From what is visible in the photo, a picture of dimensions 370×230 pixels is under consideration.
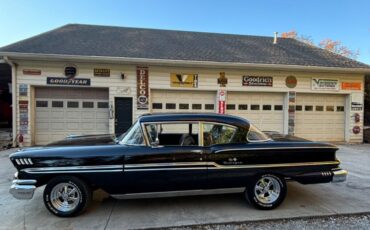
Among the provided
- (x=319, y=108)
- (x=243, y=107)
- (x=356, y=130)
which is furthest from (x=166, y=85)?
(x=356, y=130)

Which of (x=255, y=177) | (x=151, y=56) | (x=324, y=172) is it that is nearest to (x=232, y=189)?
(x=255, y=177)

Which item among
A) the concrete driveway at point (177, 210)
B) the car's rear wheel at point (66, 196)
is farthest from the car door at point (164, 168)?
the car's rear wheel at point (66, 196)

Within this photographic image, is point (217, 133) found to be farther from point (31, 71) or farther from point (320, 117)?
point (320, 117)

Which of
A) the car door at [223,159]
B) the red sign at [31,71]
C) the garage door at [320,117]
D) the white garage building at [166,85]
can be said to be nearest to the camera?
the car door at [223,159]

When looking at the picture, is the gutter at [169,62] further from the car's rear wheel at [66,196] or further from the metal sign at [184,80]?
the car's rear wheel at [66,196]

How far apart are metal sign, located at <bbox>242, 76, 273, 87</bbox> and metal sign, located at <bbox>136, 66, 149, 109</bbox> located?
424 centimetres

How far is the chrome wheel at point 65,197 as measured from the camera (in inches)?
138

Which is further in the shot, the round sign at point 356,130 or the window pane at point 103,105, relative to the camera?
the round sign at point 356,130

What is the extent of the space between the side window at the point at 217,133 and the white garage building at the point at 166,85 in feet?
20.9

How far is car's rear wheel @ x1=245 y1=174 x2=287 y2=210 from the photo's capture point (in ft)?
12.5

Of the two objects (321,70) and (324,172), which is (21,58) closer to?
(324,172)

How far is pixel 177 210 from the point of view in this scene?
3.80 meters

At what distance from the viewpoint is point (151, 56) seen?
9.98 m

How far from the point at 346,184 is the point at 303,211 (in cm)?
211
